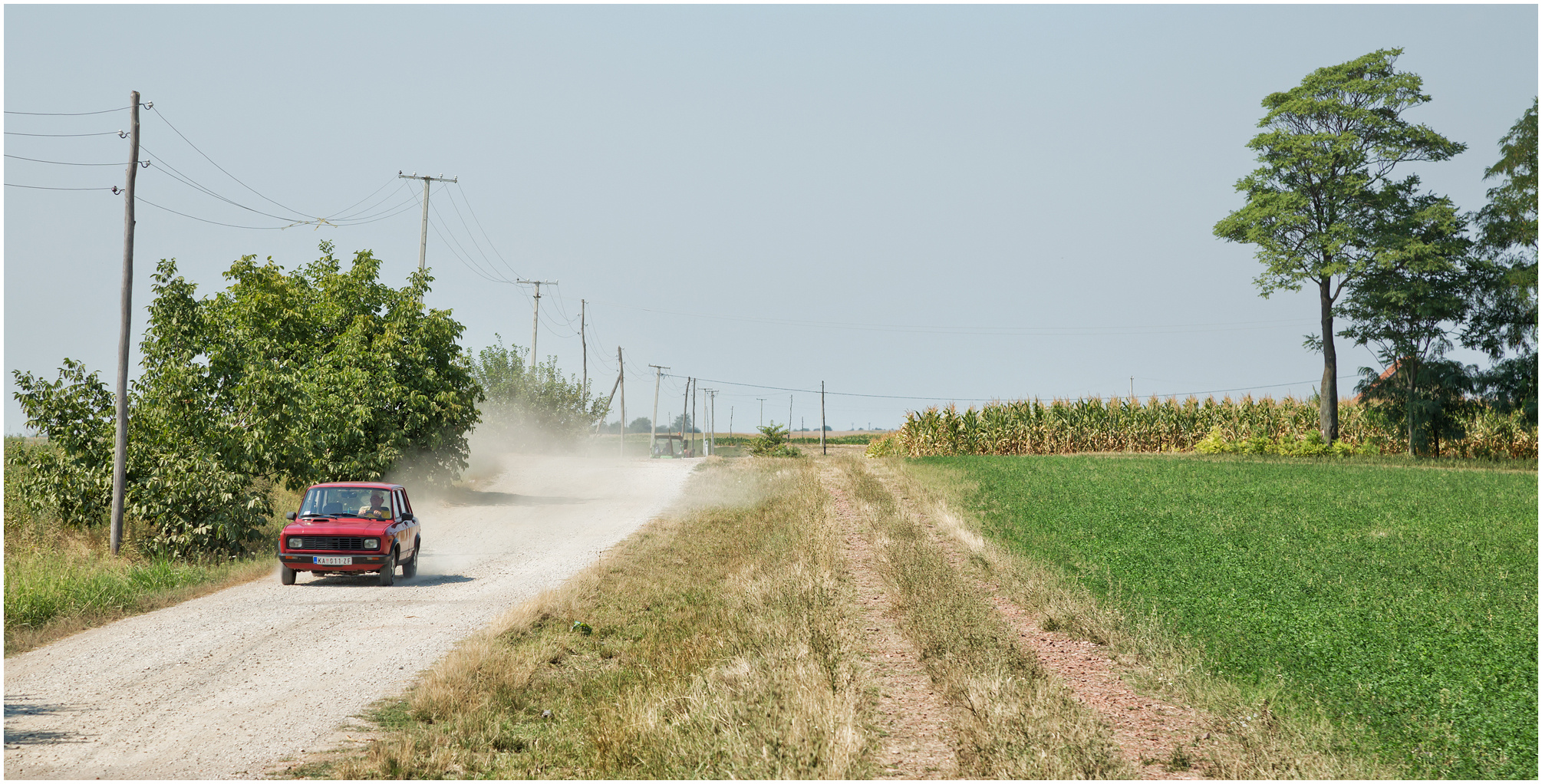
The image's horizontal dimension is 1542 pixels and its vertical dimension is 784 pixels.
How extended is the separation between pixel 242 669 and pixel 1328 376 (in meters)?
45.7

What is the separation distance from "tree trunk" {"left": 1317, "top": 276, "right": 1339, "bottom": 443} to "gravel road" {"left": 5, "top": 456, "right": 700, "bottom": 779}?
1462 inches

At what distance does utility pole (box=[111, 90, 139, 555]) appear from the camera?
19359mm

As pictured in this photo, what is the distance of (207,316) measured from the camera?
865 inches

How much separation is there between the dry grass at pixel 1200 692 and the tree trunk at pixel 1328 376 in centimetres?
3444

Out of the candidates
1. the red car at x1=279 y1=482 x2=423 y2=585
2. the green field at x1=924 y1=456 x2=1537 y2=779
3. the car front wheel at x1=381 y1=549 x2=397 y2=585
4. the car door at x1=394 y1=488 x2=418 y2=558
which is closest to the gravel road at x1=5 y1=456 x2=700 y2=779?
the car front wheel at x1=381 y1=549 x2=397 y2=585

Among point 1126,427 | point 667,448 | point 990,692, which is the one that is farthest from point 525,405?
point 990,692

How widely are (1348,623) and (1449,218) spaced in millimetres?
38505

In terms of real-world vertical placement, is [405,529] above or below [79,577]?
above

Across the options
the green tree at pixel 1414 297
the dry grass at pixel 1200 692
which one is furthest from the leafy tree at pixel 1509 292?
the dry grass at pixel 1200 692

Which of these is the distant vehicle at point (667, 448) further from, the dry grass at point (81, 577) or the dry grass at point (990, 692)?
the dry grass at point (990, 692)

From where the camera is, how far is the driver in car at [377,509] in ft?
56.0

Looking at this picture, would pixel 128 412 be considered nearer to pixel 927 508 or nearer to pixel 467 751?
pixel 467 751

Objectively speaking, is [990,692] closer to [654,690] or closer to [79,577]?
[654,690]

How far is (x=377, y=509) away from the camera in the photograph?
1723 centimetres
